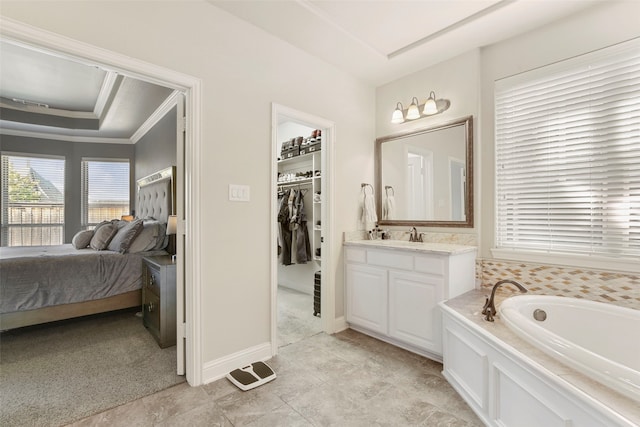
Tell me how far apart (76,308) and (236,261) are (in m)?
2.04

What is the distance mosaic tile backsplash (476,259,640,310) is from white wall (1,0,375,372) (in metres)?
1.94

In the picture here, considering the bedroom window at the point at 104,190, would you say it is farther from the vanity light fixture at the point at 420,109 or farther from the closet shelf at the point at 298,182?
the vanity light fixture at the point at 420,109

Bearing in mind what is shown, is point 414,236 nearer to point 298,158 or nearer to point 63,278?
point 298,158

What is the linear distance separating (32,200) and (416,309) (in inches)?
257

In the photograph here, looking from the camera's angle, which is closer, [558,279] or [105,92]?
[558,279]

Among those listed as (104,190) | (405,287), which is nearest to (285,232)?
(405,287)

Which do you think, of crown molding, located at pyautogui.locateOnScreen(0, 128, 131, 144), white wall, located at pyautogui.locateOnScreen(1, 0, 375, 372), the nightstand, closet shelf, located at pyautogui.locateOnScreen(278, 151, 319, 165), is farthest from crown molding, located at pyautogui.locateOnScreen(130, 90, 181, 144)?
the nightstand

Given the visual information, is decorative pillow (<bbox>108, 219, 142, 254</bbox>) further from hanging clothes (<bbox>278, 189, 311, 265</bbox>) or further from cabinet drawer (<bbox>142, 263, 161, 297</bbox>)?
hanging clothes (<bbox>278, 189, 311, 265</bbox>)

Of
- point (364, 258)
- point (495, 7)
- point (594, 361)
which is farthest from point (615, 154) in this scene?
point (364, 258)

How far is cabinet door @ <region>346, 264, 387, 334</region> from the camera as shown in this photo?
2.72 m

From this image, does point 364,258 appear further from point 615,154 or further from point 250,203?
point 615,154

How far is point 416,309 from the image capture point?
8.10 feet

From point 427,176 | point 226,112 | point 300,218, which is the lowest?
point 300,218

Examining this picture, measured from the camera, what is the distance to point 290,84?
261 centimetres
